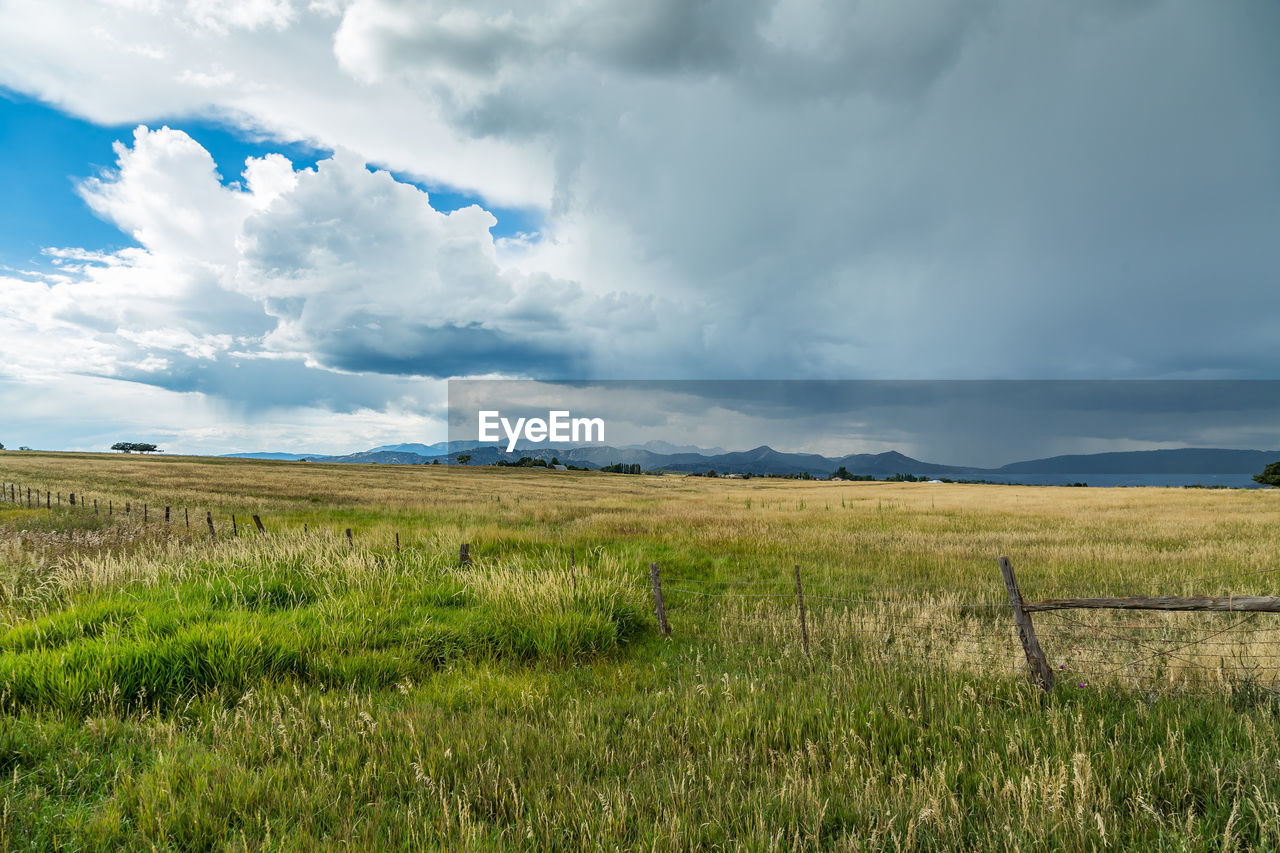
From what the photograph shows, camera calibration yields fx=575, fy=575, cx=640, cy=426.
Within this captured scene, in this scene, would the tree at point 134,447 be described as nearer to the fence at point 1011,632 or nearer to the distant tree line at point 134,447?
the distant tree line at point 134,447

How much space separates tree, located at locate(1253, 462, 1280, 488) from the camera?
99.3 metres

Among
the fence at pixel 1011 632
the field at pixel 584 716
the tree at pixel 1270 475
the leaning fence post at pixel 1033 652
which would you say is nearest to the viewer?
the field at pixel 584 716

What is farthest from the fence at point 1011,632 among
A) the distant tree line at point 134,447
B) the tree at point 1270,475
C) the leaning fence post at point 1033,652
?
the distant tree line at point 134,447

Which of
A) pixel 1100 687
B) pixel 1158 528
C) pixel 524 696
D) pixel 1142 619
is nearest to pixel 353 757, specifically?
pixel 524 696

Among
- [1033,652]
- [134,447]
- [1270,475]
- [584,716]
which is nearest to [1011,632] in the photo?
[1033,652]

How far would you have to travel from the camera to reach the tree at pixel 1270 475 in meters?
99.3

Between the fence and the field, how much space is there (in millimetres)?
89

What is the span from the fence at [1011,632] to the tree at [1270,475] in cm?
13243

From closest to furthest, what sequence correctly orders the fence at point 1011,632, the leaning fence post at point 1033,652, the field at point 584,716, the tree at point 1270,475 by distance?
the field at point 584,716 < the leaning fence post at point 1033,652 < the fence at point 1011,632 < the tree at point 1270,475

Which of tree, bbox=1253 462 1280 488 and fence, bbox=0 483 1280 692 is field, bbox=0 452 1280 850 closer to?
fence, bbox=0 483 1280 692

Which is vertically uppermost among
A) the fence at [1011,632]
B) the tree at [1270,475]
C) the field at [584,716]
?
the field at [584,716]

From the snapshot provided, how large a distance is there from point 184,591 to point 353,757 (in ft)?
22.4

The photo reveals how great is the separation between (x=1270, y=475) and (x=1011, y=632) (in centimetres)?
13891

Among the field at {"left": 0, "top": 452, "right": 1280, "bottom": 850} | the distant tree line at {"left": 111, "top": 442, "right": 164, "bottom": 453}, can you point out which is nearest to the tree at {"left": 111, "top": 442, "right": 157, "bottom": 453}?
the distant tree line at {"left": 111, "top": 442, "right": 164, "bottom": 453}
